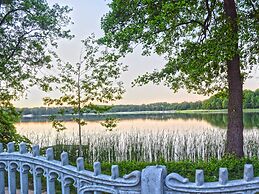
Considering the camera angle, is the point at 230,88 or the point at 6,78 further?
the point at 6,78

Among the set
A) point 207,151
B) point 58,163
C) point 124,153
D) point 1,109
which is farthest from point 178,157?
point 58,163

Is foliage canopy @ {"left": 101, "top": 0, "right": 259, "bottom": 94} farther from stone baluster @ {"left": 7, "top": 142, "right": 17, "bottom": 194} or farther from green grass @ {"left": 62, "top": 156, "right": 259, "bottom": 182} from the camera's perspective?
stone baluster @ {"left": 7, "top": 142, "right": 17, "bottom": 194}

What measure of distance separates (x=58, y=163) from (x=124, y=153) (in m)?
8.76

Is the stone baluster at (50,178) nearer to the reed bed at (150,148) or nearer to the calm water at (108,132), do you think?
the reed bed at (150,148)

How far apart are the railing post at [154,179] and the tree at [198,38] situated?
18.2 ft

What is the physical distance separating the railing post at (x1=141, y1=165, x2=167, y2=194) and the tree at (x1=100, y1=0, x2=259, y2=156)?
5.56m

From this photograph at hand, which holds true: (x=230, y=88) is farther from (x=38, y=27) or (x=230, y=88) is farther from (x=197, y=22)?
(x=38, y=27)

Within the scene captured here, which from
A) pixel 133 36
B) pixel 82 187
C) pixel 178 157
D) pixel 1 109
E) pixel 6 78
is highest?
pixel 133 36

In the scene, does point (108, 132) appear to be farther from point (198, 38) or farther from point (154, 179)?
point (154, 179)

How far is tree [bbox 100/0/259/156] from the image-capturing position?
842 centimetres

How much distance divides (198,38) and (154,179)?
7666 millimetres

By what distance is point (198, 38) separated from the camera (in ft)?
33.0

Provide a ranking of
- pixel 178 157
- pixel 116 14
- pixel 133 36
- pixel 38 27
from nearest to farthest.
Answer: pixel 133 36 < pixel 116 14 < pixel 38 27 < pixel 178 157

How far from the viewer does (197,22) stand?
32.2 feet
